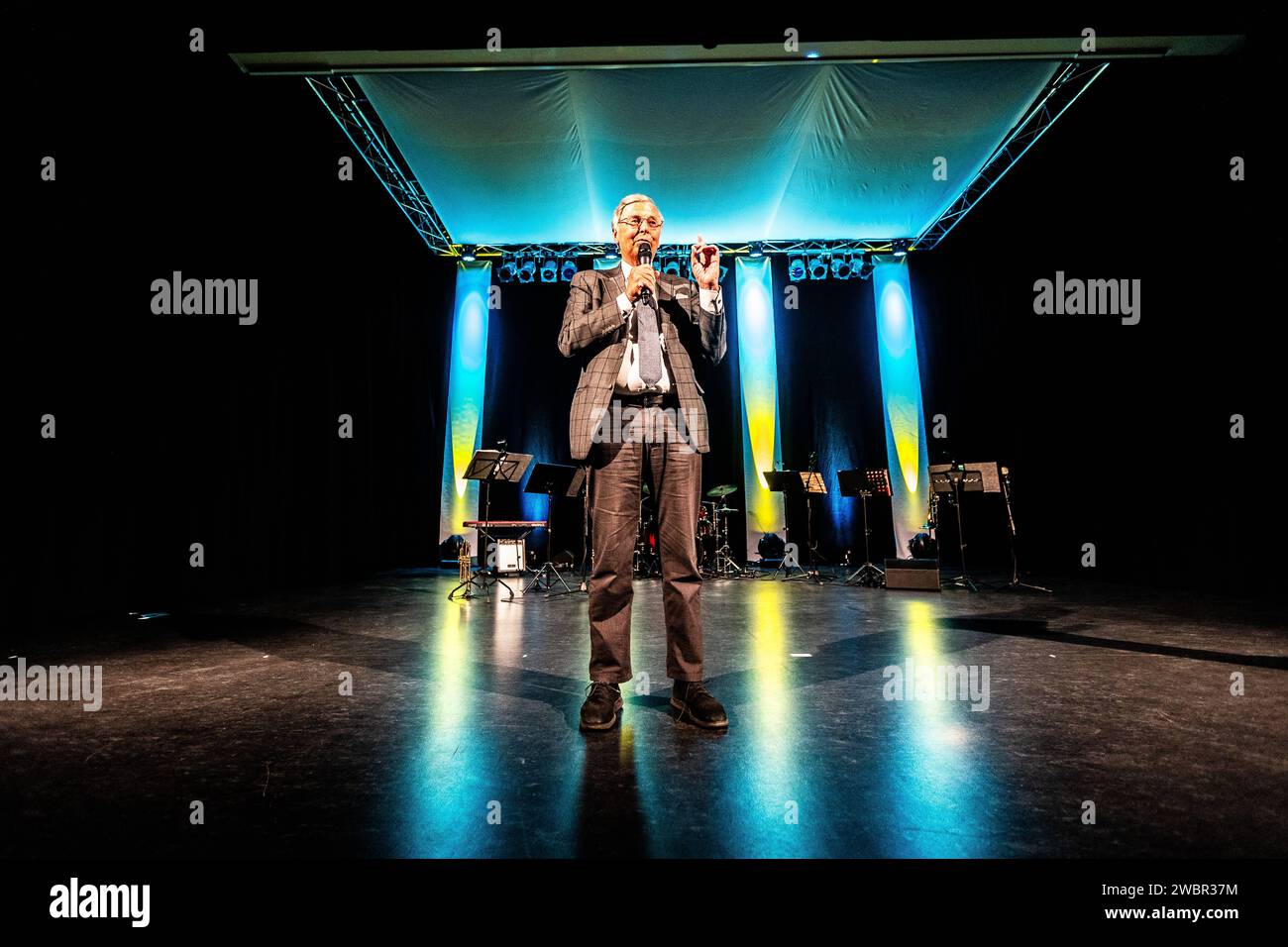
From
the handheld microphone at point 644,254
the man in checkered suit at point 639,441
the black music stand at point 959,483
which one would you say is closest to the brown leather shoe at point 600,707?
the man in checkered suit at point 639,441

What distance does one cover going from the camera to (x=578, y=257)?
8.95 metres

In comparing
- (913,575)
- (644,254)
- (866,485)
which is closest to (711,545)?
(866,485)

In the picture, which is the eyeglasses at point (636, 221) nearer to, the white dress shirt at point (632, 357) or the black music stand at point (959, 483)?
the white dress shirt at point (632, 357)

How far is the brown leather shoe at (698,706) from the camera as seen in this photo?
172 centimetres

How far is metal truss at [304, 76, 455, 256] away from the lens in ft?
17.8

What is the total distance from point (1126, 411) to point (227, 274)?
8.53 m

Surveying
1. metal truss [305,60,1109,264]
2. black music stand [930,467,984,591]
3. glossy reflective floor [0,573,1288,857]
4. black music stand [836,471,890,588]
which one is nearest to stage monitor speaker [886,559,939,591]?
black music stand [930,467,984,591]

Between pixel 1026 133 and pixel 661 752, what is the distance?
25.2 feet

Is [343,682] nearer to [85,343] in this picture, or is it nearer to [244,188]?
[85,343]

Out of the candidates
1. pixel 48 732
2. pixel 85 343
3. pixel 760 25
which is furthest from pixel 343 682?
pixel 760 25

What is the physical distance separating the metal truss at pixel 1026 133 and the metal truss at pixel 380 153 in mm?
6596

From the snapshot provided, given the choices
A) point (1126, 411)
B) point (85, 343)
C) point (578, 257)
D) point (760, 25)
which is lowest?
point (1126, 411)

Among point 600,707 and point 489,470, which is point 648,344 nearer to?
point 600,707

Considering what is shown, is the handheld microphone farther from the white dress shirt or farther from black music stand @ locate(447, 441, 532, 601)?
black music stand @ locate(447, 441, 532, 601)
